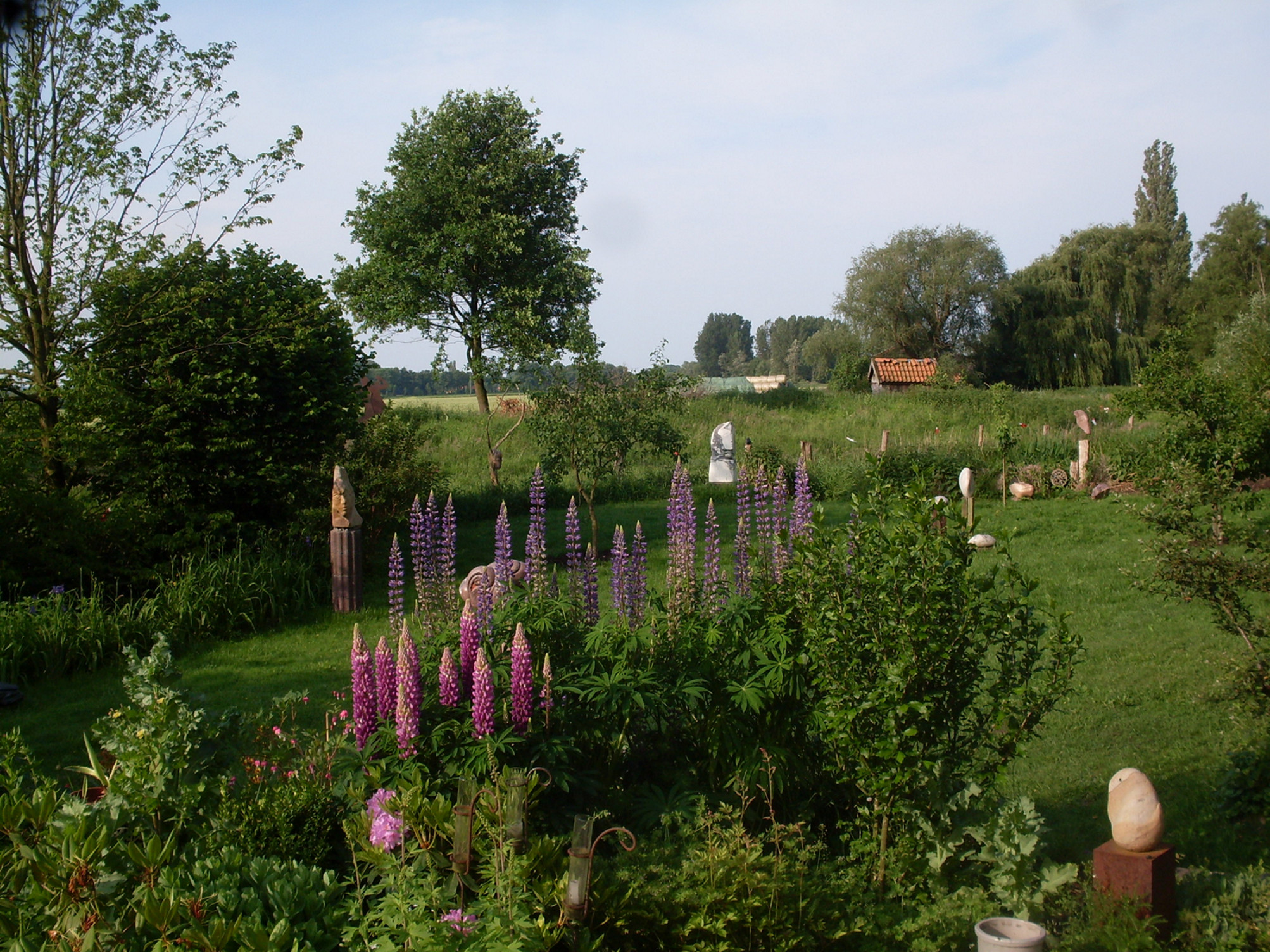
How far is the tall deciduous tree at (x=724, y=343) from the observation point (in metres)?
130

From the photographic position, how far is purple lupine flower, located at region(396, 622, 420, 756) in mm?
3455

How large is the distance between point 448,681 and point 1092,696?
5.44 meters

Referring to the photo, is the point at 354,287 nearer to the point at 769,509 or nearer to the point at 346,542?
the point at 346,542

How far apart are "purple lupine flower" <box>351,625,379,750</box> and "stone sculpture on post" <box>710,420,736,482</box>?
1689cm

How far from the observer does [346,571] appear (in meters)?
10.2

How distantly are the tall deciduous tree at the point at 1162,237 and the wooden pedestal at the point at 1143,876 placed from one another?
38.6 metres

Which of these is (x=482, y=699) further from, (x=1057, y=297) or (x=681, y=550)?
(x=1057, y=297)

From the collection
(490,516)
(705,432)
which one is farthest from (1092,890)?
(705,432)

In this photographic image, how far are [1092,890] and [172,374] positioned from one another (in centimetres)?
1034

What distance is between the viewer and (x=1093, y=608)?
986 cm

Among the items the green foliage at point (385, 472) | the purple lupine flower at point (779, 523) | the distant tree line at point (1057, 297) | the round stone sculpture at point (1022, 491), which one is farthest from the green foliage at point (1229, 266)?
the purple lupine flower at point (779, 523)

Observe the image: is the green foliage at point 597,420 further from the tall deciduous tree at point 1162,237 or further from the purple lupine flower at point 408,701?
the tall deciduous tree at point 1162,237

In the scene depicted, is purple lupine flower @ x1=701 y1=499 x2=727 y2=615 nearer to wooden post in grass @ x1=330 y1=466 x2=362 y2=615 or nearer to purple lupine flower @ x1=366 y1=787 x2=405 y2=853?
purple lupine flower @ x1=366 y1=787 x2=405 y2=853

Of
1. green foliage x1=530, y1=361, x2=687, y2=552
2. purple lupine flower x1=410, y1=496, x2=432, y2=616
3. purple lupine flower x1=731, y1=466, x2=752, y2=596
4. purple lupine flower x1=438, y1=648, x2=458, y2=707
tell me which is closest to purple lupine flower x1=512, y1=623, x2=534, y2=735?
purple lupine flower x1=438, y1=648, x2=458, y2=707
